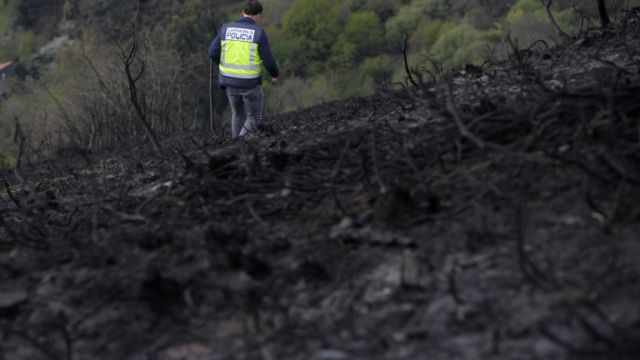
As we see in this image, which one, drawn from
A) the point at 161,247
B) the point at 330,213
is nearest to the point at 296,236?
the point at 330,213

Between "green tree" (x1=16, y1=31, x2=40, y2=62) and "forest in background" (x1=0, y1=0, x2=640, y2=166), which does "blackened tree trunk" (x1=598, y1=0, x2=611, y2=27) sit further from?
"green tree" (x1=16, y1=31, x2=40, y2=62)

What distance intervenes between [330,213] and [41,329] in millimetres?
1569

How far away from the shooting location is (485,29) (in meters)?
63.1

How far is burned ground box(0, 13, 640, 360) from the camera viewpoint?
3.24 m

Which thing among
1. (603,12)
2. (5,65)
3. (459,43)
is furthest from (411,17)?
(603,12)

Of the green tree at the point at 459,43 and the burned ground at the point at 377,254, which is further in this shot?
the green tree at the point at 459,43

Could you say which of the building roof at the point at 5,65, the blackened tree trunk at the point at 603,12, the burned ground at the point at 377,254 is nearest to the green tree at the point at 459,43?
the blackened tree trunk at the point at 603,12

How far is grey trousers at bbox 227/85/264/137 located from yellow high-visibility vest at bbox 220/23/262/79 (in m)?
0.21

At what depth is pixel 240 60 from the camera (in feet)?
30.7

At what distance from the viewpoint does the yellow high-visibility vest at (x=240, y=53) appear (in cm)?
927

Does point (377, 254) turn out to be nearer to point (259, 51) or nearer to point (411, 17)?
point (259, 51)

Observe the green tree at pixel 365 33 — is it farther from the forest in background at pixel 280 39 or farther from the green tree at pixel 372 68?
the green tree at pixel 372 68

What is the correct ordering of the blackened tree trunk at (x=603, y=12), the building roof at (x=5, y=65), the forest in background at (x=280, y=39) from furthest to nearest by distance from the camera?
Answer: the building roof at (x=5, y=65) → the forest in background at (x=280, y=39) → the blackened tree trunk at (x=603, y=12)

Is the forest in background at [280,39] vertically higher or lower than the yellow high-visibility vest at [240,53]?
lower
